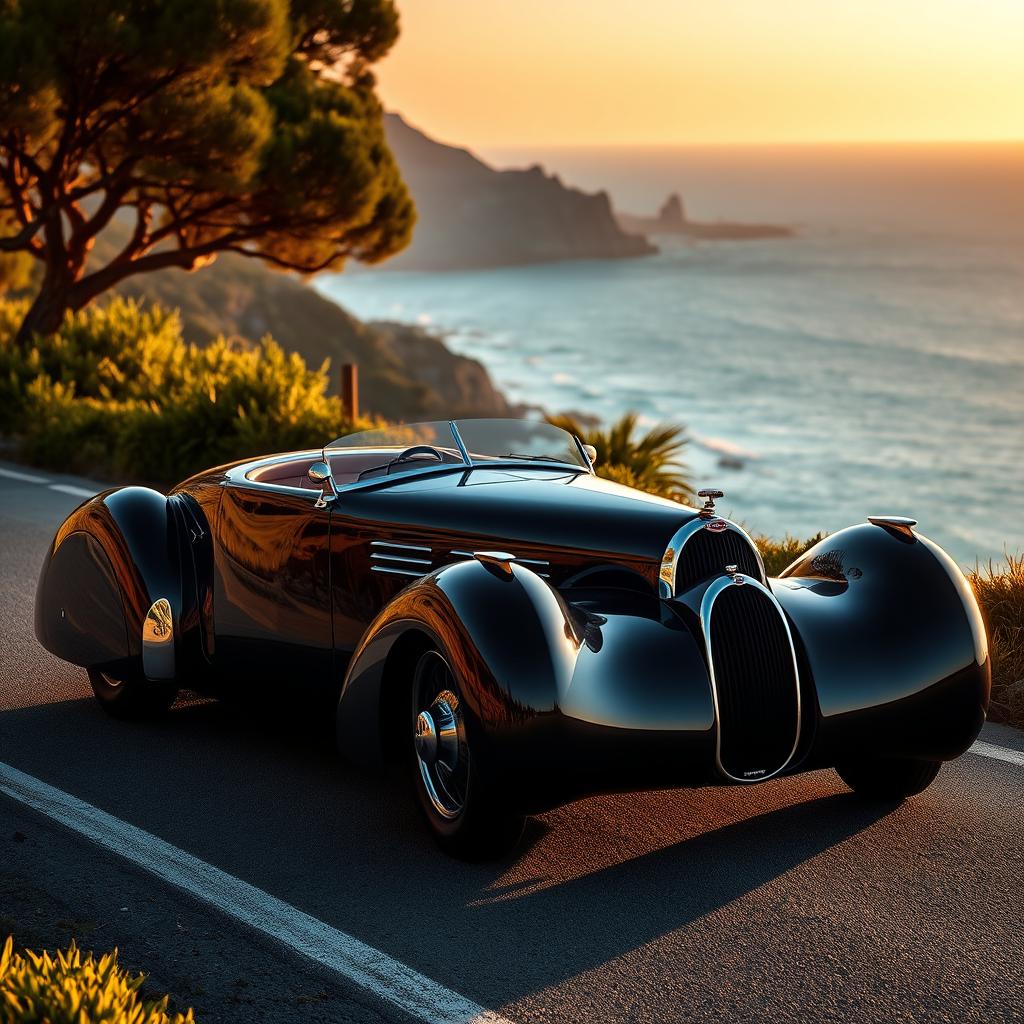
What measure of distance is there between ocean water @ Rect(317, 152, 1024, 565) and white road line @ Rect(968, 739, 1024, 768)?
44.7 m

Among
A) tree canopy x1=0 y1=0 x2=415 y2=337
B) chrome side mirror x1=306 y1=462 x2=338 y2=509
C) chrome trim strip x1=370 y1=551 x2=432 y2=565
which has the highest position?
tree canopy x1=0 y1=0 x2=415 y2=337

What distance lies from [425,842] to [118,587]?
211 centimetres

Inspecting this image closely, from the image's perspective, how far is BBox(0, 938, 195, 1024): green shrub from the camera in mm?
2900

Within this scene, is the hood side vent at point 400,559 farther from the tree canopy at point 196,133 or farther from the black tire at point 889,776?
the tree canopy at point 196,133

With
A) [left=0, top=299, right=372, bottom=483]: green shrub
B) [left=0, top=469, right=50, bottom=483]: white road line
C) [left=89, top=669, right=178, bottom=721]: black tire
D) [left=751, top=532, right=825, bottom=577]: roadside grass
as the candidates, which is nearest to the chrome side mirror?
[left=89, top=669, right=178, bottom=721]: black tire

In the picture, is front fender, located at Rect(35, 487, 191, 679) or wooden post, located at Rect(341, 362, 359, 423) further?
wooden post, located at Rect(341, 362, 359, 423)

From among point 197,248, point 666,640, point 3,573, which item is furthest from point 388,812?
point 197,248

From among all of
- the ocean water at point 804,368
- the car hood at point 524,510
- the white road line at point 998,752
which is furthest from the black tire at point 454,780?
the ocean water at point 804,368

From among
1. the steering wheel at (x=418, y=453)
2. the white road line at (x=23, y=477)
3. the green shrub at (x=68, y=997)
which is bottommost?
the white road line at (x=23, y=477)

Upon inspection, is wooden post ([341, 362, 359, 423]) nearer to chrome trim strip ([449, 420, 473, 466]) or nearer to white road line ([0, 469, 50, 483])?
white road line ([0, 469, 50, 483])

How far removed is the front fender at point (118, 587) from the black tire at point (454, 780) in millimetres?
1653

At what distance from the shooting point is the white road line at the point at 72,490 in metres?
13.4

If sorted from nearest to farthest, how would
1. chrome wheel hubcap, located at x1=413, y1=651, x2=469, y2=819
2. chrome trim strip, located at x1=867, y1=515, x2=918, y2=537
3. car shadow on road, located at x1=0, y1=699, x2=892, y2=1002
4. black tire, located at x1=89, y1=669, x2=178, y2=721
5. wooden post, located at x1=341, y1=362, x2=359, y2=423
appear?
1. car shadow on road, located at x1=0, y1=699, x2=892, y2=1002
2. chrome wheel hubcap, located at x1=413, y1=651, x2=469, y2=819
3. chrome trim strip, located at x1=867, y1=515, x2=918, y2=537
4. black tire, located at x1=89, y1=669, x2=178, y2=721
5. wooden post, located at x1=341, y1=362, x2=359, y2=423

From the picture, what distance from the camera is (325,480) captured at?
19.6ft
